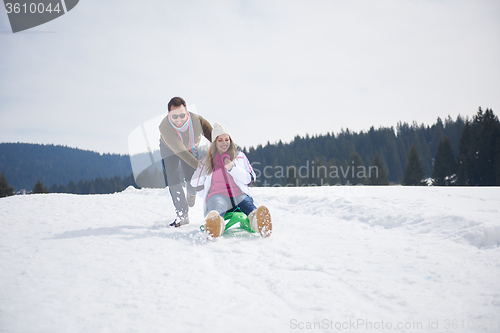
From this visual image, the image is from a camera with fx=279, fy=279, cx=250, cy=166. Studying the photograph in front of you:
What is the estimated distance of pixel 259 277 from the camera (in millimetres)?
2055

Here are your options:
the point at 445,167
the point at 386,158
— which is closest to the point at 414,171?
the point at 445,167

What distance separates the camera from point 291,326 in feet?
4.74

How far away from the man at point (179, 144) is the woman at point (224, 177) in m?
0.36

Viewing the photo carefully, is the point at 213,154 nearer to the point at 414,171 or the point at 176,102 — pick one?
the point at 176,102

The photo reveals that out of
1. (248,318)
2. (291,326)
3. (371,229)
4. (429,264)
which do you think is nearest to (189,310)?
(248,318)

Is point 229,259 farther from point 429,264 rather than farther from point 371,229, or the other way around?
point 371,229

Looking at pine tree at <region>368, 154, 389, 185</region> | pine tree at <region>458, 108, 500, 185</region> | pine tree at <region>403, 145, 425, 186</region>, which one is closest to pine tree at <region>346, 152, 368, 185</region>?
pine tree at <region>368, 154, 389, 185</region>

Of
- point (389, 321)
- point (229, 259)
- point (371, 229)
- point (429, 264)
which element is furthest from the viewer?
point (371, 229)

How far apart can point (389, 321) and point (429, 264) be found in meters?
1.01

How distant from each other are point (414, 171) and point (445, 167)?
11.9 feet

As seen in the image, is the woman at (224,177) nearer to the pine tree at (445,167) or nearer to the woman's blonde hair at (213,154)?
the woman's blonde hair at (213,154)

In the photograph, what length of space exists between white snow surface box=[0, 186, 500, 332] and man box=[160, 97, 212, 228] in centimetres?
69

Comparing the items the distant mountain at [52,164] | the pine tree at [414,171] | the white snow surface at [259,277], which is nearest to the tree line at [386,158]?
the pine tree at [414,171]

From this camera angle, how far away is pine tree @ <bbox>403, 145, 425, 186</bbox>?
127 feet
